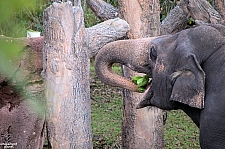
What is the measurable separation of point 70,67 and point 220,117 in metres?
1.34

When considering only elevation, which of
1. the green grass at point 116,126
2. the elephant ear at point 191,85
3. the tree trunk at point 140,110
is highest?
the elephant ear at point 191,85

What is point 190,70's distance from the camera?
1966 millimetres

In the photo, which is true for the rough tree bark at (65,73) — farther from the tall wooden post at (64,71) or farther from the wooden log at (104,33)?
the wooden log at (104,33)

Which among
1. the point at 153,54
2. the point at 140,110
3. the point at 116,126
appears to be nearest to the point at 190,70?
the point at 153,54

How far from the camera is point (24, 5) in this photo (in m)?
0.51

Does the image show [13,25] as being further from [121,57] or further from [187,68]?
[121,57]

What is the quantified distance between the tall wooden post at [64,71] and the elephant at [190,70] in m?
0.55

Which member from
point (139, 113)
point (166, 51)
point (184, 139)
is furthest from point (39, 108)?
point (184, 139)

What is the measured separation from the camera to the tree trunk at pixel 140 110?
13.1 ft

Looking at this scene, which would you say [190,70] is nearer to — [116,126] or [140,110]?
[140,110]

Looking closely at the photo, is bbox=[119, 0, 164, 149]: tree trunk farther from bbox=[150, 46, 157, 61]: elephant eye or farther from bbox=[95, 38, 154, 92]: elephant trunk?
bbox=[150, 46, 157, 61]: elephant eye

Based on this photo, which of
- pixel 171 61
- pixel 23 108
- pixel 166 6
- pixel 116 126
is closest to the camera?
pixel 171 61

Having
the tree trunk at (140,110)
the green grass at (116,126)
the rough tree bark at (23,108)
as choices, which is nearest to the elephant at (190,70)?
the rough tree bark at (23,108)

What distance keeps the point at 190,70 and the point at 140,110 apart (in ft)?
7.13
